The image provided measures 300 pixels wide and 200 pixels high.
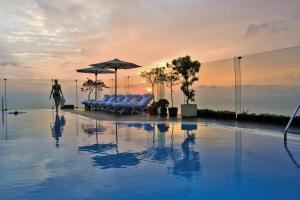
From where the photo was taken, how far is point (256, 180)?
4.74 meters

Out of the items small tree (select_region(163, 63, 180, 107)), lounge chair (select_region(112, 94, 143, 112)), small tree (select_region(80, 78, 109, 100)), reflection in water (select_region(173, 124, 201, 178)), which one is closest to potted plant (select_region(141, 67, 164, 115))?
small tree (select_region(163, 63, 180, 107))

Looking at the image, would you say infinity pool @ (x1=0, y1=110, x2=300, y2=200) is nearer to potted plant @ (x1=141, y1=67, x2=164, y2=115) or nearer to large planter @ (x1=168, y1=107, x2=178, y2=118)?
large planter @ (x1=168, y1=107, x2=178, y2=118)

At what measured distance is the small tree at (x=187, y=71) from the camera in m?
12.4

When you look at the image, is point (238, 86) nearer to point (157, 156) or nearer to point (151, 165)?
point (157, 156)

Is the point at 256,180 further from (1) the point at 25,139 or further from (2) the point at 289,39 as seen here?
(2) the point at 289,39

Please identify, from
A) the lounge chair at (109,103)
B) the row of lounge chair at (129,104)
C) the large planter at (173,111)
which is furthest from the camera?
the lounge chair at (109,103)

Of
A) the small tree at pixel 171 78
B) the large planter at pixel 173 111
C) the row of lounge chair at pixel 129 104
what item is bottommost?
the large planter at pixel 173 111

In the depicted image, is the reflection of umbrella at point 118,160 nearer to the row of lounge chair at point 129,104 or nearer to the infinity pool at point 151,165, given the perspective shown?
the infinity pool at point 151,165

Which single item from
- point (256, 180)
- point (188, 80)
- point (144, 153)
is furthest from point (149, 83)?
point (256, 180)

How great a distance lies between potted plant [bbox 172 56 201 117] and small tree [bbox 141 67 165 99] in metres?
1.72

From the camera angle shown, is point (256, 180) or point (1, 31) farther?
point (1, 31)

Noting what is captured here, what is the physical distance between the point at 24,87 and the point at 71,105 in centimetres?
268

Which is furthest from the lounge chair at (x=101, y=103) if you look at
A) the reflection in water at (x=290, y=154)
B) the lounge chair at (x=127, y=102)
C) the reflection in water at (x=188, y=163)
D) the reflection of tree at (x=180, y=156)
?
the reflection in water at (x=290, y=154)

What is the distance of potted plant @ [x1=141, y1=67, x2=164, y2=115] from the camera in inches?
573
